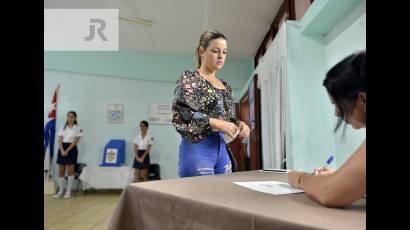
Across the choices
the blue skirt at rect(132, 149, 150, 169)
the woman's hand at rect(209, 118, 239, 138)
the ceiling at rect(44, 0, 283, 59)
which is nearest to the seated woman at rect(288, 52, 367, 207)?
the woman's hand at rect(209, 118, 239, 138)

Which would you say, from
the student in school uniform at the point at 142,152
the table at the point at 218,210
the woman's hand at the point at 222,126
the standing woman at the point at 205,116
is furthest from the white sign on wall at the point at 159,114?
the table at the point at 218,210

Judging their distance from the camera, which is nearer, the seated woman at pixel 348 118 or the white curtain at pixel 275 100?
the seated woman at pixel 348 118

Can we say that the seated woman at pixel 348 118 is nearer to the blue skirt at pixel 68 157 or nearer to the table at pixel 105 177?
the table at pixel 105 177

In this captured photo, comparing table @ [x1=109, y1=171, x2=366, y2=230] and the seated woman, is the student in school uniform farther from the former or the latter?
the seated woman

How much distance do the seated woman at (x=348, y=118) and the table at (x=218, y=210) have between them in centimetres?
3

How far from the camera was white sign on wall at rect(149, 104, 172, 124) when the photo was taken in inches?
249

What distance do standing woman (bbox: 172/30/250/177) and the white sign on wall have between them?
4987 mm

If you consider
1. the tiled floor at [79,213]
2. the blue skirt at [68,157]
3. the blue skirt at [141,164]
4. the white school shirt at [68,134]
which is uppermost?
the white school shirt at [68,134]

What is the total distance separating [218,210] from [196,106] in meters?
0.70

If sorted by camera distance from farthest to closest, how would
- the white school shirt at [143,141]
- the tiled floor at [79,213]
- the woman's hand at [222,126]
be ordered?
the white school shirt at [143,141], the tiled floor at [79,213], the woman's hand at [222,126]

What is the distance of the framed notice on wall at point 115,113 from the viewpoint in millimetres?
6246

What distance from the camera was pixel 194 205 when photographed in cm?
67
